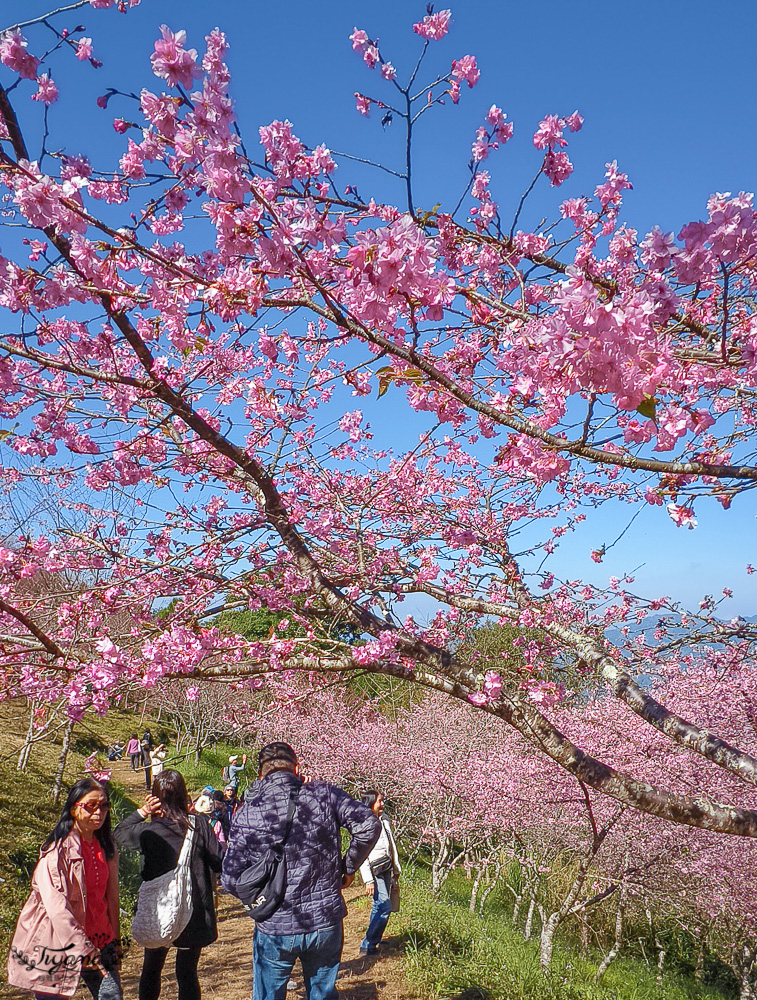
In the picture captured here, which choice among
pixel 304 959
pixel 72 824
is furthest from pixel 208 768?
pixel 304 959

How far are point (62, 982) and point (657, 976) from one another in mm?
8712

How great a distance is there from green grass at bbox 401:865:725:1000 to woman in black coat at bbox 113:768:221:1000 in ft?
8.86

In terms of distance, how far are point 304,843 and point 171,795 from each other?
1205 mm

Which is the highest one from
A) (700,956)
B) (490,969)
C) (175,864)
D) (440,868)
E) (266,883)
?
(266,883)

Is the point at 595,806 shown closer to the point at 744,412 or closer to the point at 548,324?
the point at 744,412

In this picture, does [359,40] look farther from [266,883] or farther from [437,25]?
[266,883]

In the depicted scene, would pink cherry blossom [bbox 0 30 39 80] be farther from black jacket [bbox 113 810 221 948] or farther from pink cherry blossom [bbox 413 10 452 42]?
black jacket [bbox 113 810 221 948]

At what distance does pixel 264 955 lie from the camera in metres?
2.97

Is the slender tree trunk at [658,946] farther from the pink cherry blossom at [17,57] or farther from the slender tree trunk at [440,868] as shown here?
the pink cherry blossom at [17,57]

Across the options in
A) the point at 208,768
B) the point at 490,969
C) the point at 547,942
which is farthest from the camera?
the point at 208,768

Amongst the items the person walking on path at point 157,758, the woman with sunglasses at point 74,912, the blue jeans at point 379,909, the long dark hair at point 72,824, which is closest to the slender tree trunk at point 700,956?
the blue jeans at point 379,909

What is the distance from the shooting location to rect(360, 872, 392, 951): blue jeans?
20.0ft

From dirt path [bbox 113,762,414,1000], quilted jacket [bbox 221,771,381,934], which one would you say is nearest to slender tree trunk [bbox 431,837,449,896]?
dirt path [bbox 113,762,414,1000]

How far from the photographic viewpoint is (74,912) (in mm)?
3248
